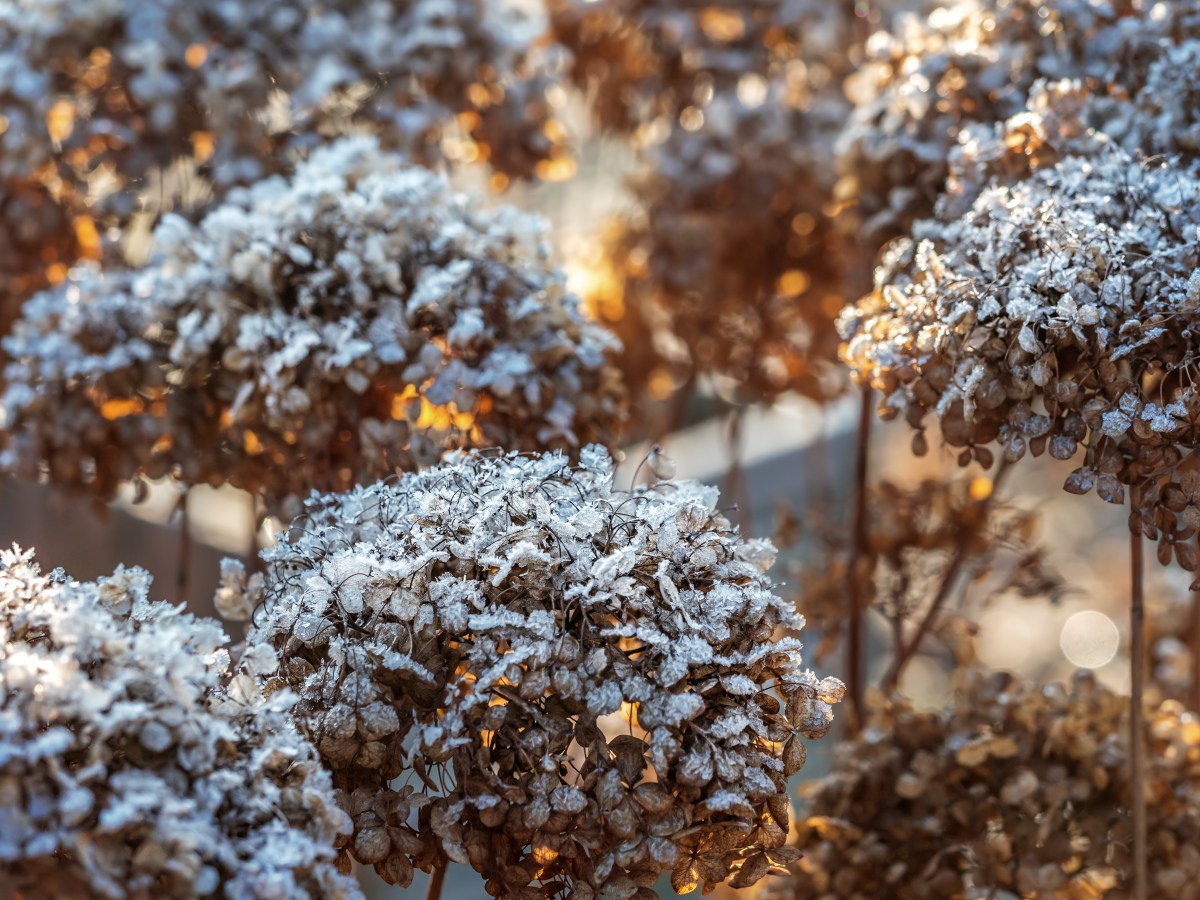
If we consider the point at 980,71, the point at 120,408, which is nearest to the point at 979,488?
the point at 980,71

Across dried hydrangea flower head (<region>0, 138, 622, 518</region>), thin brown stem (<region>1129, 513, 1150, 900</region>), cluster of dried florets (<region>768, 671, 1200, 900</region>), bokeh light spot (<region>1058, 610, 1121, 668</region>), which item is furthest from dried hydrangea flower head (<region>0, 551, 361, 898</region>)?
bokeh light spot (<region>1058, 610, 1121, 668</region>)

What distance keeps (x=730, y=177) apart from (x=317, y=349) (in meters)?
0.97

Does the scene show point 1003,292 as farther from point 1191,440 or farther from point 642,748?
point 642,748

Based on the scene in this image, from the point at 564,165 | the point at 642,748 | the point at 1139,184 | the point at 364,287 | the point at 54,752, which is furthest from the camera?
the point at 564,165

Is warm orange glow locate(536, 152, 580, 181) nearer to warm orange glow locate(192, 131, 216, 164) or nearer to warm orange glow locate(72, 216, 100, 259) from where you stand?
warm orange glow locate(192, 131, 216, 164)

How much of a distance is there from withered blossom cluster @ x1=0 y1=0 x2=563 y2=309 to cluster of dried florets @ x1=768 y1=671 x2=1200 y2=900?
3.55 feet

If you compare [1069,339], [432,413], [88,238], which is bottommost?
[1069,339]

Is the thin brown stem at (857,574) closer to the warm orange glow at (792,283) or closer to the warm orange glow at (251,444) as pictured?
the warm orange glow at (792,283)

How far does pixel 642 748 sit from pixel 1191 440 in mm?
545

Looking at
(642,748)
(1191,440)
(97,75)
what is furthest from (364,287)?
(1191,440)

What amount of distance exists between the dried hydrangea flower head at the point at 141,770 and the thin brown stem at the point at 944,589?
37.4 inches

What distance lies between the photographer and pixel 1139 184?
1232 mm

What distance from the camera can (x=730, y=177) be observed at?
207 centimetres

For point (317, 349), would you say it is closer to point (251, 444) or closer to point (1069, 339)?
point (251, 444)
